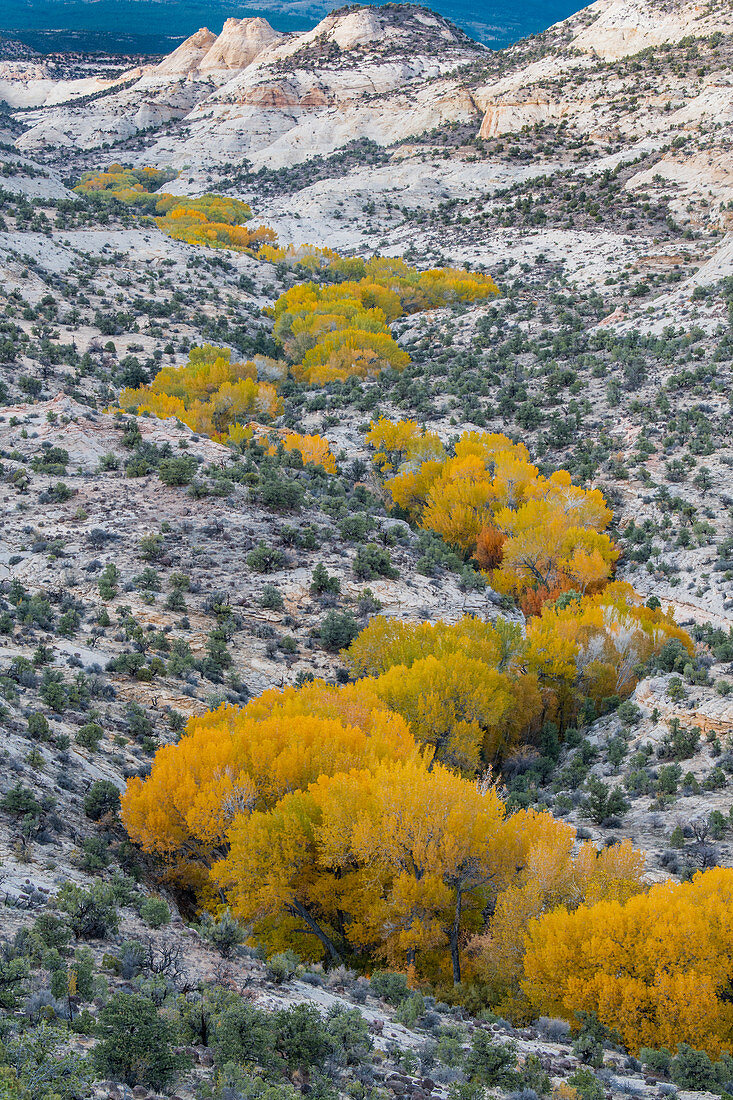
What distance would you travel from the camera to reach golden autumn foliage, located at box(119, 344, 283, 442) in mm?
40125

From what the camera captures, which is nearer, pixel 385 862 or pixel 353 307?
pixel 385 862

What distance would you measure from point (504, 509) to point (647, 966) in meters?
22.2

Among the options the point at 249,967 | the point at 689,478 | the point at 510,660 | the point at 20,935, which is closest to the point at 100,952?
the point at 20,935

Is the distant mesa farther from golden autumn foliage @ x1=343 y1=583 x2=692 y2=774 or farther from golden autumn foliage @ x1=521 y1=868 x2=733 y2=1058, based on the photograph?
golden autumn foliage @ x1=521 y1=868 x2=733 y2=1058

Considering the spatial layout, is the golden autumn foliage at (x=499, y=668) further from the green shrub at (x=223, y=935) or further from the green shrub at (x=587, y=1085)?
the green shrub at (x=587, y=1085)

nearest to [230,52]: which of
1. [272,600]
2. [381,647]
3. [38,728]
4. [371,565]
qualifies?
[371,565]

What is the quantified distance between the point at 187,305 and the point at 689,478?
3654 centimetres

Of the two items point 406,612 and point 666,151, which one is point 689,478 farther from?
point 666,151

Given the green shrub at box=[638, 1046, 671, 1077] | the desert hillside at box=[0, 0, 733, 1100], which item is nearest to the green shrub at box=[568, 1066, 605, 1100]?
the desert hillside at box=[0, 0, 733, 1100]

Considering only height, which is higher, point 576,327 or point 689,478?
point 576,327

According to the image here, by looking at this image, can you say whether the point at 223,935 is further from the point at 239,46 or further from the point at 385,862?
the point at 239,46

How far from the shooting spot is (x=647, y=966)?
11.9 m

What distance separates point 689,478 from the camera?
34.7 m

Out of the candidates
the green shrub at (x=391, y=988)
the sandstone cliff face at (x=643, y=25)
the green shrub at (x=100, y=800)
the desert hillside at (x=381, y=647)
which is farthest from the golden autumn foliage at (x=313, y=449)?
the sandstone cliff face at (x=643, y=25)
